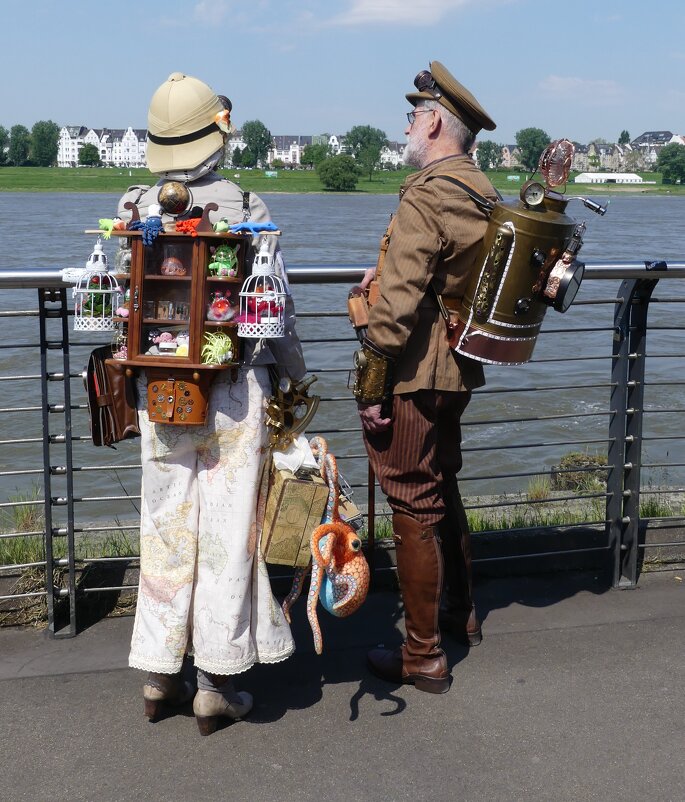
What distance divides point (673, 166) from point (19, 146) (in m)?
73.3

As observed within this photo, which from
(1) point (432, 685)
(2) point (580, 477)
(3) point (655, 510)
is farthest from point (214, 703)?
(2) point (580, 477)

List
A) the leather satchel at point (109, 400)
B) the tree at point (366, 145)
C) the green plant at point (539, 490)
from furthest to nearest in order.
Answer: the tree at point (366, 145)
the green plant at point (539, 490)
the leather satchel at point (109, 400)

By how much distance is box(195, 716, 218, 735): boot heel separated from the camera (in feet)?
10.2

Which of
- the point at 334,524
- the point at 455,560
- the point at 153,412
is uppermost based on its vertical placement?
the point at 153,412

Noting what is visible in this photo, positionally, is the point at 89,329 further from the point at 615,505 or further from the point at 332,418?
the point at 332,418

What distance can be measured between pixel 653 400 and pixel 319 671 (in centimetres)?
879

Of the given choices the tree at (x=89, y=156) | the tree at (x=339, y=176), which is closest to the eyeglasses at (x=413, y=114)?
the tree at (x=339, y=176)

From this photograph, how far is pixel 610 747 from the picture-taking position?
3037mm

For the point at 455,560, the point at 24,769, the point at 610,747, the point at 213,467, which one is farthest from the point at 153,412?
the point at 610,747

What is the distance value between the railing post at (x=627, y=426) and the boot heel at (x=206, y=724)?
6.01ft

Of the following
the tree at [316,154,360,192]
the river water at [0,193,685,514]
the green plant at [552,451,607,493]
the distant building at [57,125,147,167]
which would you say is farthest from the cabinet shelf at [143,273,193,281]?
the distant building at [57,125,147,167]

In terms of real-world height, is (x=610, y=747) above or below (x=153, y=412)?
below

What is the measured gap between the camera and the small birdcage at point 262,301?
9.39ft

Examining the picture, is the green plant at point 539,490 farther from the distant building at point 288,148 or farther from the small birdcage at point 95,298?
the distant building at point 288,148
